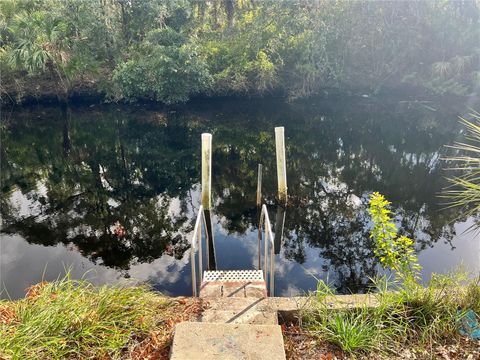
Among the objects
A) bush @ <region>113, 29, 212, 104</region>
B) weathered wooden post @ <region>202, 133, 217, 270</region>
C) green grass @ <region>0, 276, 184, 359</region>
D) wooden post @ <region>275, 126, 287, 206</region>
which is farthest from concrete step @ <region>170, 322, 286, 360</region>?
bush @ <region>113, 29, 212, 104</region>

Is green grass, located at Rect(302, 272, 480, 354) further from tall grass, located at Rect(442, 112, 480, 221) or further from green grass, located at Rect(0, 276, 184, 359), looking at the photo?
green grass, located at Rect(0, 276, 184, 359)

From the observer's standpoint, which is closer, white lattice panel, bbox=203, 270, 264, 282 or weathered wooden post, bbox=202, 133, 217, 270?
white lattice panel, bbox=203, 270, 264, 282

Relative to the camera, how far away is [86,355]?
3.55 metres

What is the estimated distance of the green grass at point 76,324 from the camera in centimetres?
337

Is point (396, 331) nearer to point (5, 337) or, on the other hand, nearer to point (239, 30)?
point (5, 337)

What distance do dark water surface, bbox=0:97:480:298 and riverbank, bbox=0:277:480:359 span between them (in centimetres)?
167

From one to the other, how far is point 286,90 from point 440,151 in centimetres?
1152

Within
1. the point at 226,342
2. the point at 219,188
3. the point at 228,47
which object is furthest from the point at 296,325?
the point at 228,47

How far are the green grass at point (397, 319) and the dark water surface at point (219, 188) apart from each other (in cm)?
165

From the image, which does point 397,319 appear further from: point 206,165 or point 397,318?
point 206,165

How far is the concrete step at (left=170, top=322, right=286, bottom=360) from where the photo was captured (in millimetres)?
3451

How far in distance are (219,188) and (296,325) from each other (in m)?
9.29

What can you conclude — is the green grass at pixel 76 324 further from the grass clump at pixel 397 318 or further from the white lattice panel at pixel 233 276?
the white lattice panel at pixel 233 276

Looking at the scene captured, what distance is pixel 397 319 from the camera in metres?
3.96
